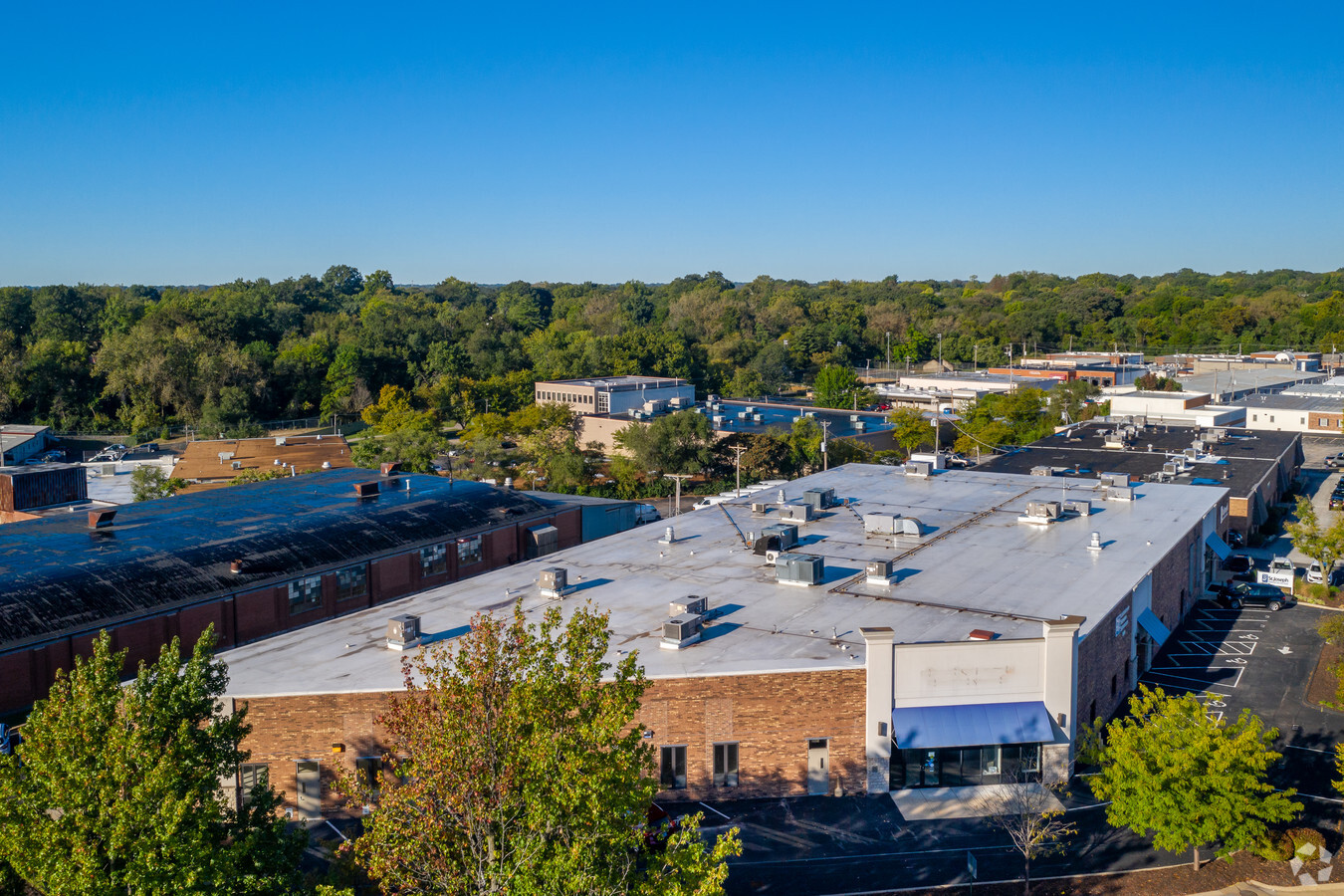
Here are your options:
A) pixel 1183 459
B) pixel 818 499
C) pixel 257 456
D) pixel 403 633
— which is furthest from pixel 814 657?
pixel 257 456

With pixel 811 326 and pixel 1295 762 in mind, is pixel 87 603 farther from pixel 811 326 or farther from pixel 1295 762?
pixel 811 326

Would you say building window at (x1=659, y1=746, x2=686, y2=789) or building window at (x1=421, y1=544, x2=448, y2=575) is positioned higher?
building window at (x1=421, y1=544, x2=448, y2=575)

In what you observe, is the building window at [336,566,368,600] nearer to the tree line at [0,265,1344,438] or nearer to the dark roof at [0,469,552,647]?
the dark roof at [0,469,552,647]

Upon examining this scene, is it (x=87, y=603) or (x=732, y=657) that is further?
(x=87, y=603)

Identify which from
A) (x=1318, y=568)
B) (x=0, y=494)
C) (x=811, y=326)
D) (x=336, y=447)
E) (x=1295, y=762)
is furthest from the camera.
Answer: (x=811, y=326)

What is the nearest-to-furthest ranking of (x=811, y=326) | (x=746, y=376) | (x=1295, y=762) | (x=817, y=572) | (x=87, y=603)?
(x=1295, y=762) → (x=87, y=603) → (x=817, y=572) → (x=746, y=376) → (x=811, y=326)

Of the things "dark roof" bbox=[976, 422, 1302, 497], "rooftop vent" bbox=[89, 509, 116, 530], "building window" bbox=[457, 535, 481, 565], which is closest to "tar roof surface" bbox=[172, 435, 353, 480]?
"building window" bbox=[457, 535, 481, 565]

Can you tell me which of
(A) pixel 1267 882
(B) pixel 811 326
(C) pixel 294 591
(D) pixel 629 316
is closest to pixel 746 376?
(B) pixel 811 326

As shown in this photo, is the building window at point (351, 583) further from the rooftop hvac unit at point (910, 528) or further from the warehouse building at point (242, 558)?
the rooftop hvac unit at point (910, 528)
